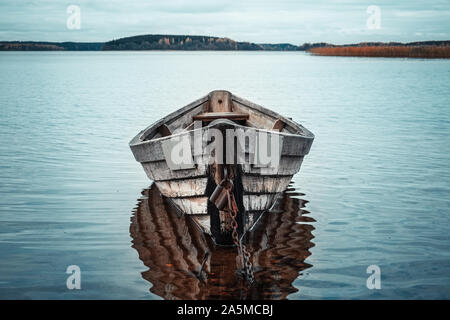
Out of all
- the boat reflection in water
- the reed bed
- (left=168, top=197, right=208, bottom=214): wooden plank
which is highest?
the reed bed

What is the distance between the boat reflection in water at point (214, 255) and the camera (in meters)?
5.98

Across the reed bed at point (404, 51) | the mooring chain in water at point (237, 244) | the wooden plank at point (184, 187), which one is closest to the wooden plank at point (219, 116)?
the wooden plank at point (184, 187)

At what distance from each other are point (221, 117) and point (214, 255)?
12.9ft

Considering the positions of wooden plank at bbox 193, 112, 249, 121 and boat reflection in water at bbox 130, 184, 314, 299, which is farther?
wooden plank at bbox 193, 112, 249, 121

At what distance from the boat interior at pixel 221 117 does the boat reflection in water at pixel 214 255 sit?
1.50 meters

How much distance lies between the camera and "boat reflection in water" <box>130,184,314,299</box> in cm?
598

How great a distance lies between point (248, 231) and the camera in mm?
7832

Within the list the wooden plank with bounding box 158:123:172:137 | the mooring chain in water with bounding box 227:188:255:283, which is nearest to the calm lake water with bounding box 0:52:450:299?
the mooring chain in water with bounding box 227:188:255:283

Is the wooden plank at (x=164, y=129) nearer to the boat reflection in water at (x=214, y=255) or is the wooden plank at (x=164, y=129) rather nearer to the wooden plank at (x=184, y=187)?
the boat reflection in water at (x=214, y=255)

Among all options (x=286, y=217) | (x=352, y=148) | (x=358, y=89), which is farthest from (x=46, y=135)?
(x=358, y=89)

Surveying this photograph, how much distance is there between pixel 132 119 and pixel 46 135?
5.90 meters

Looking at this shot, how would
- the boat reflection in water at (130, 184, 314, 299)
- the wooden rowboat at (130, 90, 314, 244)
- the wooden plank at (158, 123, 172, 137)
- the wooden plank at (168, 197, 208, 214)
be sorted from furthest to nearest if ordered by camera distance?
the wooden plank at (158, 123, 172, 137)
the wooden plank at (168, 197, 208, 214)
the wooden rowboat at (130, 90, 314, 244)
the boat reflection in water at (130, 184, 314, 299)

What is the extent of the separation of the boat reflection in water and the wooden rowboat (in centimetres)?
36

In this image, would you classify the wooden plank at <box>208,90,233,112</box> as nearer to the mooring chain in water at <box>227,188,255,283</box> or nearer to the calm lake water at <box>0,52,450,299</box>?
the calm lake water at <box>0,52,450,299</box>
